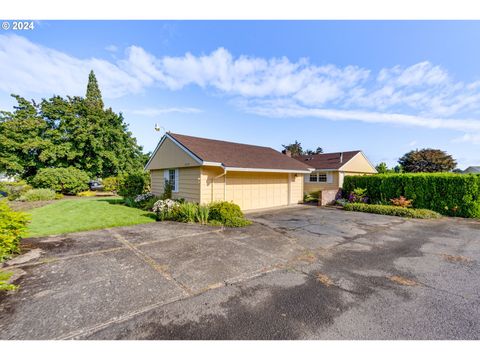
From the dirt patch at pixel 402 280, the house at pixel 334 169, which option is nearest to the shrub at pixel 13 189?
the dirt patch at pixel 402 280

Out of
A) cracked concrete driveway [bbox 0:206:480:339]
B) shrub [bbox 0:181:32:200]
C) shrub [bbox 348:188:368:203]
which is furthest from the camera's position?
shrub [bbox 0:181:32:200]

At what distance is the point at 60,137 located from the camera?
20.8 meters

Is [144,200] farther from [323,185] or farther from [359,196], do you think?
[323,185]

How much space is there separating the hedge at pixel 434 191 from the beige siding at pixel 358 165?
4.11 metres

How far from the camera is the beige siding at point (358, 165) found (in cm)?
1918

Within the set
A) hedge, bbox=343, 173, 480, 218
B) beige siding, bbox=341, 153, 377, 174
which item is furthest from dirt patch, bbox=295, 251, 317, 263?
beige siding, bbox=341, 153, 377, 174

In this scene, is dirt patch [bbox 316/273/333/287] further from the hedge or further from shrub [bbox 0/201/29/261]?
the hedge

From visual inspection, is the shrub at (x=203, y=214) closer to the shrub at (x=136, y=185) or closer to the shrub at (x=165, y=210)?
the shrub at (x=165, y=210)

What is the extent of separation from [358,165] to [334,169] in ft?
13.8

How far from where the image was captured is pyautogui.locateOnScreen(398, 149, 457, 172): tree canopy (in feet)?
100

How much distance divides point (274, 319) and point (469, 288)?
3964 mm

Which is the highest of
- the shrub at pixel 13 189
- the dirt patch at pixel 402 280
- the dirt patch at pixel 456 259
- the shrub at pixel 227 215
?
the shrub at pixel 13 189

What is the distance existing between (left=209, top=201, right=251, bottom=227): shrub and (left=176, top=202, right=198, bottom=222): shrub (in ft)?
2.50
